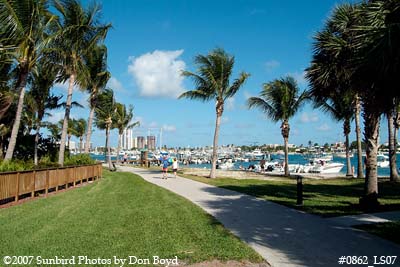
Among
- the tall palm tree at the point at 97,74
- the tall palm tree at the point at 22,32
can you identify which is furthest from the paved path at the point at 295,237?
the tall palm tree at the point at 97,74

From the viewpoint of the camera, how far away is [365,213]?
32.3 ft

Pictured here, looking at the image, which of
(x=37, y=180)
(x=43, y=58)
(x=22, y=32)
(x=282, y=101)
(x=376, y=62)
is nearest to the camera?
(x=376, y=62)

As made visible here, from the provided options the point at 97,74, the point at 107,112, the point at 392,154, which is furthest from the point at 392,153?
the point at 107,112

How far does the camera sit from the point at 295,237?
23.5 ft

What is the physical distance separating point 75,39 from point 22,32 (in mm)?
7007

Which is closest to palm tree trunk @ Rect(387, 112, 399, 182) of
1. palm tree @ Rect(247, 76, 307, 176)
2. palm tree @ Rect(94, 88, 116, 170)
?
palm tree @ Rect(247, 76, 307, 176)

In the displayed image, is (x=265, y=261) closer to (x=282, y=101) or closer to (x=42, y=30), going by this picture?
(x=42, y=30)

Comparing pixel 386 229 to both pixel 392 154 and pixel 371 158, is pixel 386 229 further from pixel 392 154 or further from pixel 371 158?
pixel 392 154

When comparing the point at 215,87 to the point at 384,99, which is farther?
the point at 215,87

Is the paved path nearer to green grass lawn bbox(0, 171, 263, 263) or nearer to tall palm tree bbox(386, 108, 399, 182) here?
green grass lawn bbox(0, 171, 263, 263)

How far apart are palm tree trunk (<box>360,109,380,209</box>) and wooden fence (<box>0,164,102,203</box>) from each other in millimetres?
11062

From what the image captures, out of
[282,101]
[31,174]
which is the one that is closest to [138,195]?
[31,174]

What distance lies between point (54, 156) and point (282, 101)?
61.9 feet

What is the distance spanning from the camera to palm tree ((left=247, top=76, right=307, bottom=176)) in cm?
2881
